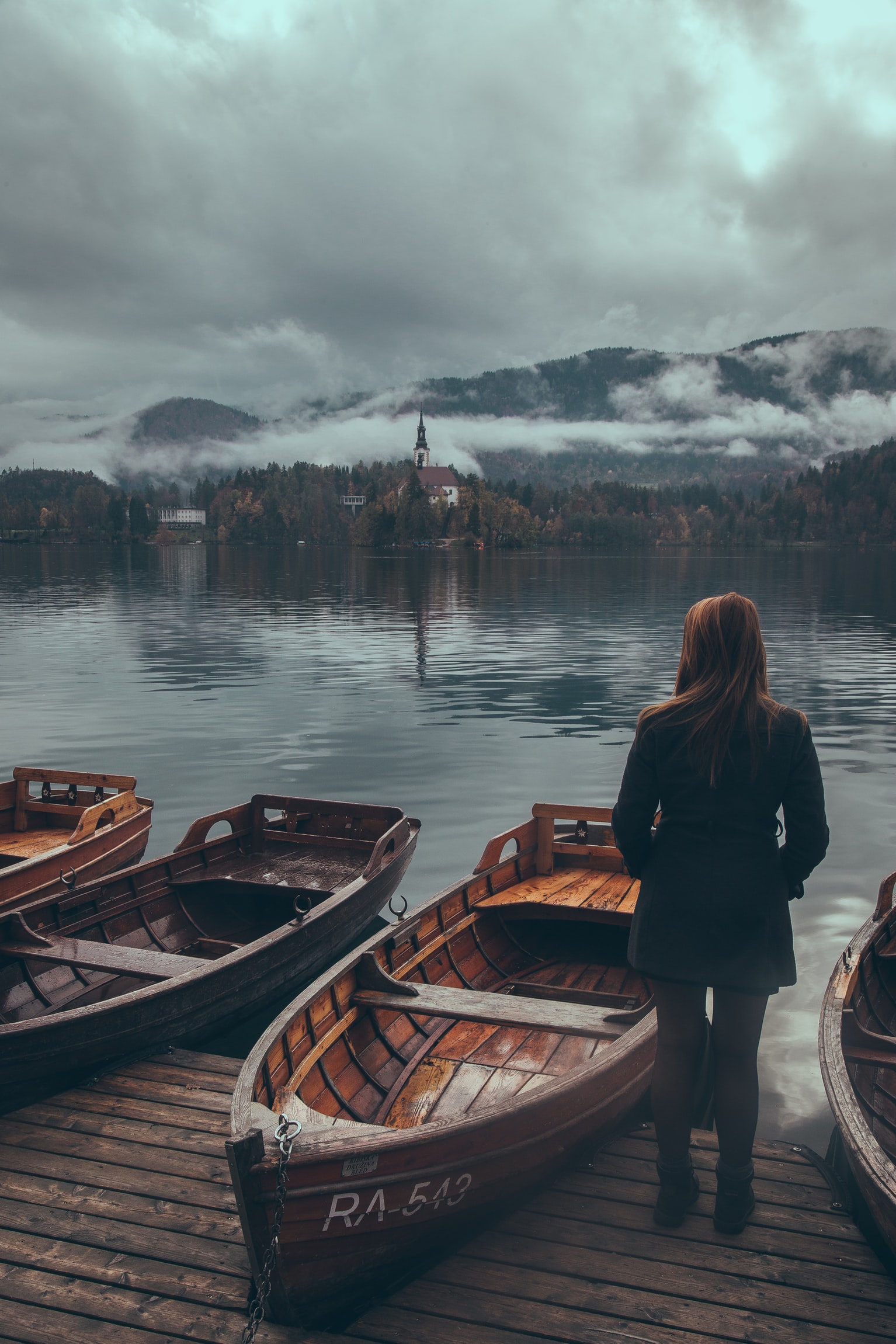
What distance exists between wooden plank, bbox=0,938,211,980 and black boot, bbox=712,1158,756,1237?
5.07 metres

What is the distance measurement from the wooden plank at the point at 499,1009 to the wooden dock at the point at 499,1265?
0.93 m

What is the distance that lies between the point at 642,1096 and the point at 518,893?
11.7 ft

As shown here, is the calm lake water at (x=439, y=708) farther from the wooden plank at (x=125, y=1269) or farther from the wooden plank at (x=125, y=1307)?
the wooden plank at (x=125, y=1307)

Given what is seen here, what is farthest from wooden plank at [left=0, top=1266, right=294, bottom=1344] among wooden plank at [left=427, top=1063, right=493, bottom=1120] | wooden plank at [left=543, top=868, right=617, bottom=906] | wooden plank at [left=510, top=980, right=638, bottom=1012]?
wooden plank at [left=543, top=868, right=617, bottom=906]

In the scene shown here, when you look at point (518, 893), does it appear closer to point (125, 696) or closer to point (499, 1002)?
point (499, 1002)

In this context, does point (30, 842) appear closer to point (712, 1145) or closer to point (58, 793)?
point (58, 793)

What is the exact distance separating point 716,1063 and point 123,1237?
4145 mm

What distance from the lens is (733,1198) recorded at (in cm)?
616

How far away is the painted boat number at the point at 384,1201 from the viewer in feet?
17.7

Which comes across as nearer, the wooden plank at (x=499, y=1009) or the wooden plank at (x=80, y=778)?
the wooden plank at (x=499, y=1009)

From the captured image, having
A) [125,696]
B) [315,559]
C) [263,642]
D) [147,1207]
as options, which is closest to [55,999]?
[147,1207]

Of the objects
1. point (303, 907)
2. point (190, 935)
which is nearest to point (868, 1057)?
point (303, 907)

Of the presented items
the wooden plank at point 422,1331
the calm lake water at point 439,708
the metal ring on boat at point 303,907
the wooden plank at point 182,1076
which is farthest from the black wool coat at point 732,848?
the metal ring on boat at point 303,907

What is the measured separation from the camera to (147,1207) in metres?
6.70
